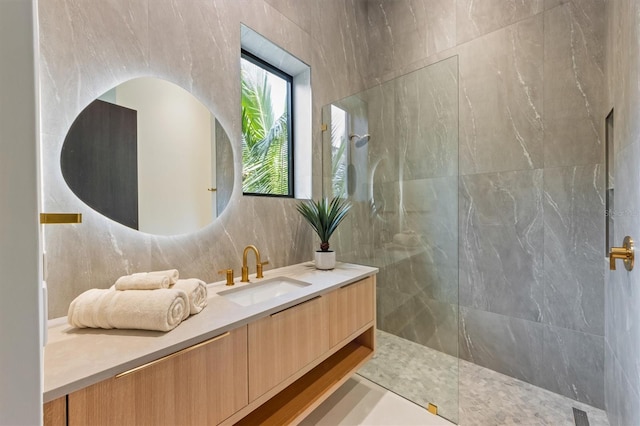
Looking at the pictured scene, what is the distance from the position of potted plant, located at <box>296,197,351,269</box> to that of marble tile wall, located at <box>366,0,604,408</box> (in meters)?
0.85

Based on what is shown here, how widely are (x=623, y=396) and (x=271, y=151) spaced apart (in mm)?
2278

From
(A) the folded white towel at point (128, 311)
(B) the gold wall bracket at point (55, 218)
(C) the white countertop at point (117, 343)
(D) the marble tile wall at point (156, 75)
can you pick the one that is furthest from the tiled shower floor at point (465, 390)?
(B) the gold wall bracket at point (55, 218)

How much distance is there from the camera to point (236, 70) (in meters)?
1.57

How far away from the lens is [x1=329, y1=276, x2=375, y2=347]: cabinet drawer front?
1424mm

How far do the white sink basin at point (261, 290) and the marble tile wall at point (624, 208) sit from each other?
55.3 inches

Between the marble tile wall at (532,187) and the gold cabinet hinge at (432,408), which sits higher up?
the marble tile wall at (532,187)

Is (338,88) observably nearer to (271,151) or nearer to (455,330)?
(271,151)

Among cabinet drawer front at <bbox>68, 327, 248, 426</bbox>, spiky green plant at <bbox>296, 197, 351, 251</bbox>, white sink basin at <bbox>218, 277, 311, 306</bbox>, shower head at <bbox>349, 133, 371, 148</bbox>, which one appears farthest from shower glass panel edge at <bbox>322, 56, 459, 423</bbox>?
cabinet drawer front at <bbox>68, 327, 248, 426</bbox>

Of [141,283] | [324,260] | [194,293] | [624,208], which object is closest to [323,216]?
[324,260]

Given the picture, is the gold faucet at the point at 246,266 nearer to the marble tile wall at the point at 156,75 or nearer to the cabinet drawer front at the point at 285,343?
the marble tile wall at the point at 156,75

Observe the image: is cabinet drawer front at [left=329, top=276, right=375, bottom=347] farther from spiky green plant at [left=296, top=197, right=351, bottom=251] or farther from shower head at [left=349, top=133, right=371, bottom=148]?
shower head at [left=349, top=133, right=371, bottom=148]

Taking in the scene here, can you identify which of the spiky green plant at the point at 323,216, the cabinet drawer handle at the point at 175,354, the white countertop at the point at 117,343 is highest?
the spiky green plant at the point at 323,216

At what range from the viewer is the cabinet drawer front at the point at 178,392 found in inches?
26.8

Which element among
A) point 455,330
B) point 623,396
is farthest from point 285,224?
point 623,396
